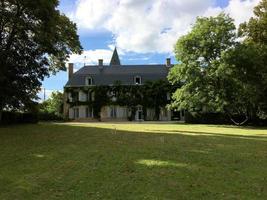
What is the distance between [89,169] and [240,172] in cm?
403

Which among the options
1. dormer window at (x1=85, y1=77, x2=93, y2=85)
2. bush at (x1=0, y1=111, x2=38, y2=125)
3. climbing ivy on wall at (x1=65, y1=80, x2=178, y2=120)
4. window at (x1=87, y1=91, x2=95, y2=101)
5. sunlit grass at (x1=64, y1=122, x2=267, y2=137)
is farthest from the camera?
dormer window at (x1=85, y1=77, x2=93, y2=85)

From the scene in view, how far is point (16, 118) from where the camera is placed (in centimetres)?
3991

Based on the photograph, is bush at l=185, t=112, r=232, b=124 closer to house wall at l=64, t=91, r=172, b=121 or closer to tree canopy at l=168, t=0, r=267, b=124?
tree canopy at l=168, t=0, r=267, b=124

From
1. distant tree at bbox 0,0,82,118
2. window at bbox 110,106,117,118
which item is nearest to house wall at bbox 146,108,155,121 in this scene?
window at bbox 110,106,117,118

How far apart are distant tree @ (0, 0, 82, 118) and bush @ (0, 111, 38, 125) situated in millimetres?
5384

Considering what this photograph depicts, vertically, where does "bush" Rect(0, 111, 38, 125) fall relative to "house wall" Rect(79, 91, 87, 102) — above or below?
below

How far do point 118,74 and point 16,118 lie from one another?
1442 inches

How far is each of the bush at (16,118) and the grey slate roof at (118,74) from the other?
3260cm

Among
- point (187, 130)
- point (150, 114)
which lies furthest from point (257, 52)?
point (150, 114)

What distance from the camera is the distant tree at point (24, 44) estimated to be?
30328 mm

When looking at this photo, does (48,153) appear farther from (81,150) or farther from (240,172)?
(240,172)

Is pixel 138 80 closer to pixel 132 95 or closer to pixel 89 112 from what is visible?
pixel 132 95

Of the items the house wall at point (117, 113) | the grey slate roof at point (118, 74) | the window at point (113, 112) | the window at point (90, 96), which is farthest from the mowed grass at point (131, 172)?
Answer: the grey slate roof at point (118, 74)

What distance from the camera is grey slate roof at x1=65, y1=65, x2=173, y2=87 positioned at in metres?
74.3
